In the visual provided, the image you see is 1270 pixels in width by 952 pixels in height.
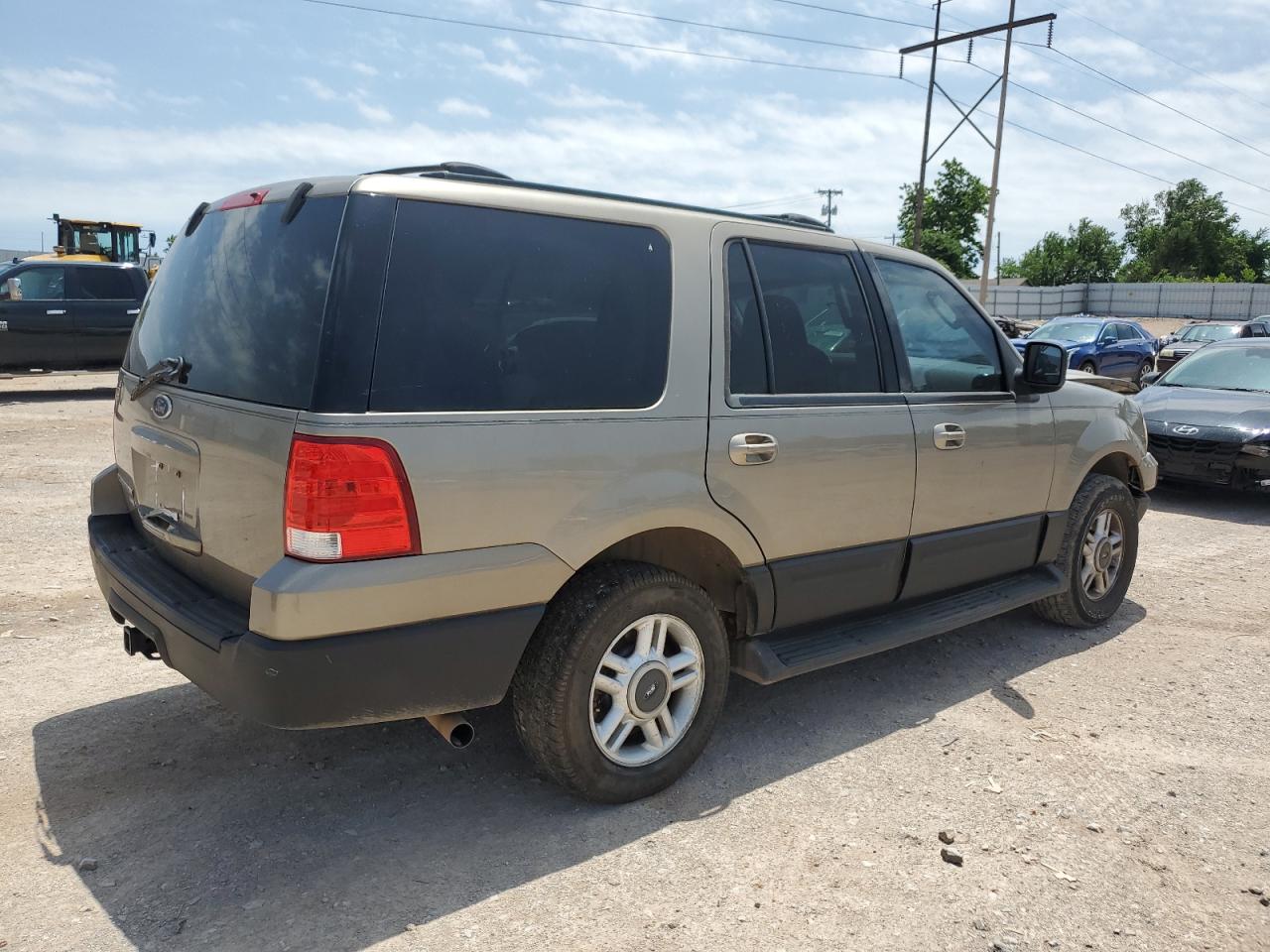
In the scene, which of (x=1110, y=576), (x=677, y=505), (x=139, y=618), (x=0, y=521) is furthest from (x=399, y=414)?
(x=0, y=521)

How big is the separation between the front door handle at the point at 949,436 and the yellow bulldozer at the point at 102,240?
81.7ft

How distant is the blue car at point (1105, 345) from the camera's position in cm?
2052

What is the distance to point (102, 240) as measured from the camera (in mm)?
25672

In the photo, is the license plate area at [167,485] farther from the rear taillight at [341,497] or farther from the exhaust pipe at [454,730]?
the exhaust pipe at [454,730]

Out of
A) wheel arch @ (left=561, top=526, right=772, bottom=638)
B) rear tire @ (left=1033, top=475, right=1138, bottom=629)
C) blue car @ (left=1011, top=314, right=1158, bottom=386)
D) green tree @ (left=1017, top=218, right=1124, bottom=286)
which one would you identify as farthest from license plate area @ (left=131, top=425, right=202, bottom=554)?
green tree @ (left=1017, top=218, right=1124, bottom=286)

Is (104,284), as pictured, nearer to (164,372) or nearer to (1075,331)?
(164,372)

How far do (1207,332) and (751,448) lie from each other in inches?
907

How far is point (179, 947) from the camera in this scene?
2.47 m

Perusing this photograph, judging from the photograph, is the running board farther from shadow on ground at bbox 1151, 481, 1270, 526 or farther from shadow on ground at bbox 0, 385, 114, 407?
shadow on ground at bbox 0, 385, 114, 407

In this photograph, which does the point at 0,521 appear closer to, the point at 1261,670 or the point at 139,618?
the point at 139,618

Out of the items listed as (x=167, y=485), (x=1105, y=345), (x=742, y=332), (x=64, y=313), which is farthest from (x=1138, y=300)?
(x=167, y=485)

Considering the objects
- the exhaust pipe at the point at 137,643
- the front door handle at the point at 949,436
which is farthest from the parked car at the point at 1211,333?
the exhaust pipe at the point at 137,643

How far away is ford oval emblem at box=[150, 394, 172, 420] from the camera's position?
123 inches

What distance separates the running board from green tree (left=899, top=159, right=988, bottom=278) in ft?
238
